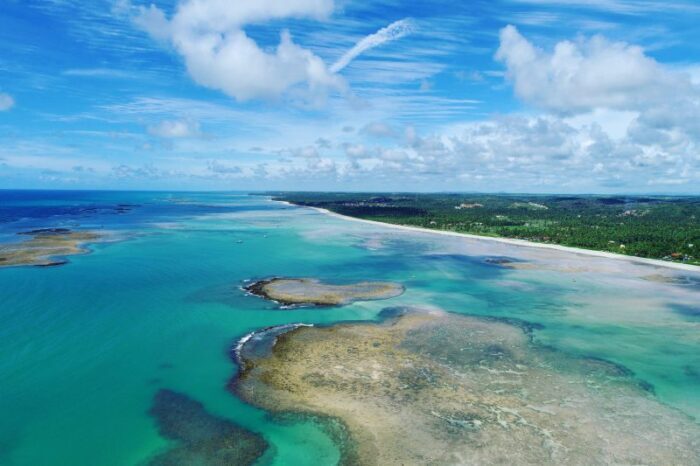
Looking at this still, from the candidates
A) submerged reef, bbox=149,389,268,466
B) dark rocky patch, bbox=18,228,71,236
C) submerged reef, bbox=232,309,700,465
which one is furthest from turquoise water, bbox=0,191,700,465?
dark rocky patch, bbox=18,228,71,236

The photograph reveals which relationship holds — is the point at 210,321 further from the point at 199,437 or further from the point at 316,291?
the point at 199,437

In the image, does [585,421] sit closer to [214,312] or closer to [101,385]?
[101,385]

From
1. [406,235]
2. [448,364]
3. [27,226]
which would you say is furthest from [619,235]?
[27,226]

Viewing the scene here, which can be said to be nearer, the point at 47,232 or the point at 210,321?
the point at 210,321

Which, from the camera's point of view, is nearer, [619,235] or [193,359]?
[193,359]

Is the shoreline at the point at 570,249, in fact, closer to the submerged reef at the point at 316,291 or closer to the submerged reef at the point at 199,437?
the submerged reef at the point at 316,291

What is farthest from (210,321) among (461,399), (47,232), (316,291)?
(47,232)

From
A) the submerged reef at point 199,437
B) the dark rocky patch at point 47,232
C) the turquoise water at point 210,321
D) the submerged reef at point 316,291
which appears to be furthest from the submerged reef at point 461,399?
the dark rocky patch at point 47,232
